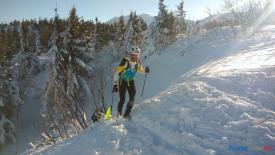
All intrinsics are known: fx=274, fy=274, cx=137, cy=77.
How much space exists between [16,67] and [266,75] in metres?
35.6

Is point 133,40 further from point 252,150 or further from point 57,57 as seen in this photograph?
point 252,150

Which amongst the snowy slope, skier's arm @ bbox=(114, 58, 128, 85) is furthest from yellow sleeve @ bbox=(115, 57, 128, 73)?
the snowy slope

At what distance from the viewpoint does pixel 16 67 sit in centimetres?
3691

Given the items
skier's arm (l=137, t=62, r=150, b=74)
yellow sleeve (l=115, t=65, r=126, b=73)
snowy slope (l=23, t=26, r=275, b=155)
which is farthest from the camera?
skier's arm (l=137, t=62, r=150, b=74)

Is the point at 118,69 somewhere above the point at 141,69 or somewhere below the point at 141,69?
above

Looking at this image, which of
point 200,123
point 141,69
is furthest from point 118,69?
point 200,123

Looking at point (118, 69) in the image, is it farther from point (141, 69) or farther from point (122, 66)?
point (141, 69)

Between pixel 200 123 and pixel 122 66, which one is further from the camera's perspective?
pixel 122 66

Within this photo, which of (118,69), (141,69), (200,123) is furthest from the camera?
(141,69)

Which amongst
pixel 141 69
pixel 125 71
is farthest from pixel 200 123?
pixel 141 69

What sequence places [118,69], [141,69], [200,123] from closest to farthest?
1. [200,123]
2. [118,69]
3. [141,69]

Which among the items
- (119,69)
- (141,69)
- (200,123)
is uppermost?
(119,69)

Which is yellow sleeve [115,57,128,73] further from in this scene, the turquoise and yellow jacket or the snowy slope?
the snowy slope

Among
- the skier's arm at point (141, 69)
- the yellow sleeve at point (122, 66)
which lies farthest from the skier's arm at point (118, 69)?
the skier's arm at point (141, 69)
